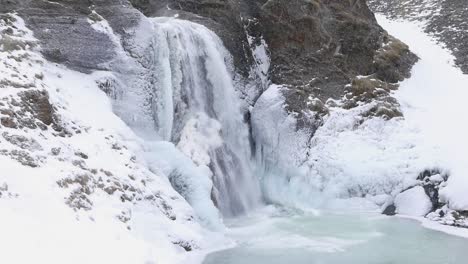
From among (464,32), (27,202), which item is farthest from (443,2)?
(27,202)

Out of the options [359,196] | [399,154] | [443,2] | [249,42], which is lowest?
[359,196]

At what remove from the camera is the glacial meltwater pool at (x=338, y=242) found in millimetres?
12484

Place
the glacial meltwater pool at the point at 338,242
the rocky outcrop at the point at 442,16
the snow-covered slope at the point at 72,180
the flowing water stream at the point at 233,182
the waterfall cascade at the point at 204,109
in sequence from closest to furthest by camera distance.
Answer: the snow-covered slope at the point at 72,180 < the glacial meltwater pool at the point at 338,242 < the flowing water stream at the point at 233,182 < the waterfall cascade at the point at 204,109 < the rocky outcrop at the point at 442,16

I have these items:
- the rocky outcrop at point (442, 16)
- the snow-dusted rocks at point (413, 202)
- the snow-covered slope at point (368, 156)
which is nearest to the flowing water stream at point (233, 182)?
the snow-dusted rocks at point (413, 202)

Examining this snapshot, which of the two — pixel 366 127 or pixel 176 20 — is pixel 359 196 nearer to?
pixel 366 127

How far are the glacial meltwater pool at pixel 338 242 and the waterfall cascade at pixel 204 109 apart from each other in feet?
6.22

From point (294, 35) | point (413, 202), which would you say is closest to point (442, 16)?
point (294, 35)

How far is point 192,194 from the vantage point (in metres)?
15.0

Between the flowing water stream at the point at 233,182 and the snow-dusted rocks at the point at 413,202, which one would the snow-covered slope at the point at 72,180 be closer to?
the flowing water stream at the point at 233,182

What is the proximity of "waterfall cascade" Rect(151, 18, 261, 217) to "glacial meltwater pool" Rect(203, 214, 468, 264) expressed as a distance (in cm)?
190

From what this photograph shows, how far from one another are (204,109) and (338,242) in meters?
6.90

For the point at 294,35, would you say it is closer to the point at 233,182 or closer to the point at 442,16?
the point at 233,182

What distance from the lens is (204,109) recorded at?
1889 centimetres

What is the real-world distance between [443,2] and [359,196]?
23.3 m
